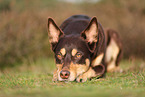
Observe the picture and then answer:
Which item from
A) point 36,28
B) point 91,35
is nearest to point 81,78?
point 91,35

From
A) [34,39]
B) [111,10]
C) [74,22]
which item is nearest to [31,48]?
[34,39]

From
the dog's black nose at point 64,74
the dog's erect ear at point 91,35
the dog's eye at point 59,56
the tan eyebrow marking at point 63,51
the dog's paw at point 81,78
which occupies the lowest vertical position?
the dog's paw at point 81,78

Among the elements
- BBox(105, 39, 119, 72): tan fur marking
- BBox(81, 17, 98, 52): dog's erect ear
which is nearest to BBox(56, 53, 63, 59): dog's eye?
BBox(81, 17, 98, 52): dog's erect ear

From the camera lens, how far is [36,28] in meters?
12.2

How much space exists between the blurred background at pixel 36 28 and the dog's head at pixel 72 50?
4.95 metres

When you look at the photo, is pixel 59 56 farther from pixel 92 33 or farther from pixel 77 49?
pixel 92 33

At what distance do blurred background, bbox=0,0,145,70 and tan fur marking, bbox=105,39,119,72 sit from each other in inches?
144

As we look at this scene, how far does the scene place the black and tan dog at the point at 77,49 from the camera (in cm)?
520

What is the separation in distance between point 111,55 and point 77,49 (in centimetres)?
305

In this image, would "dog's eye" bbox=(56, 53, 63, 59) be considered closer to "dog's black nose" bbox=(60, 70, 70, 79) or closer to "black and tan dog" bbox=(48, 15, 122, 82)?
"black and tan dog" bbox=(48, 15, 122, 82)

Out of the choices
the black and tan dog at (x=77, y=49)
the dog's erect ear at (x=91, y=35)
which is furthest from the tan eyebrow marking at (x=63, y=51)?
the dog's erect ear at (x=91, y=35)

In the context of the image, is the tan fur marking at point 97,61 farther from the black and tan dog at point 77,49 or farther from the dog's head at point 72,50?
the dog's head at point 72,50

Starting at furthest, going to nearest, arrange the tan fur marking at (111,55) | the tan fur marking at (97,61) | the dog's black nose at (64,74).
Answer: the tan fur marking at (111,55)
the tan fur marking at (97,61)
the dog's black nose at (64,74)

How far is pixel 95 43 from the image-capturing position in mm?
5820
